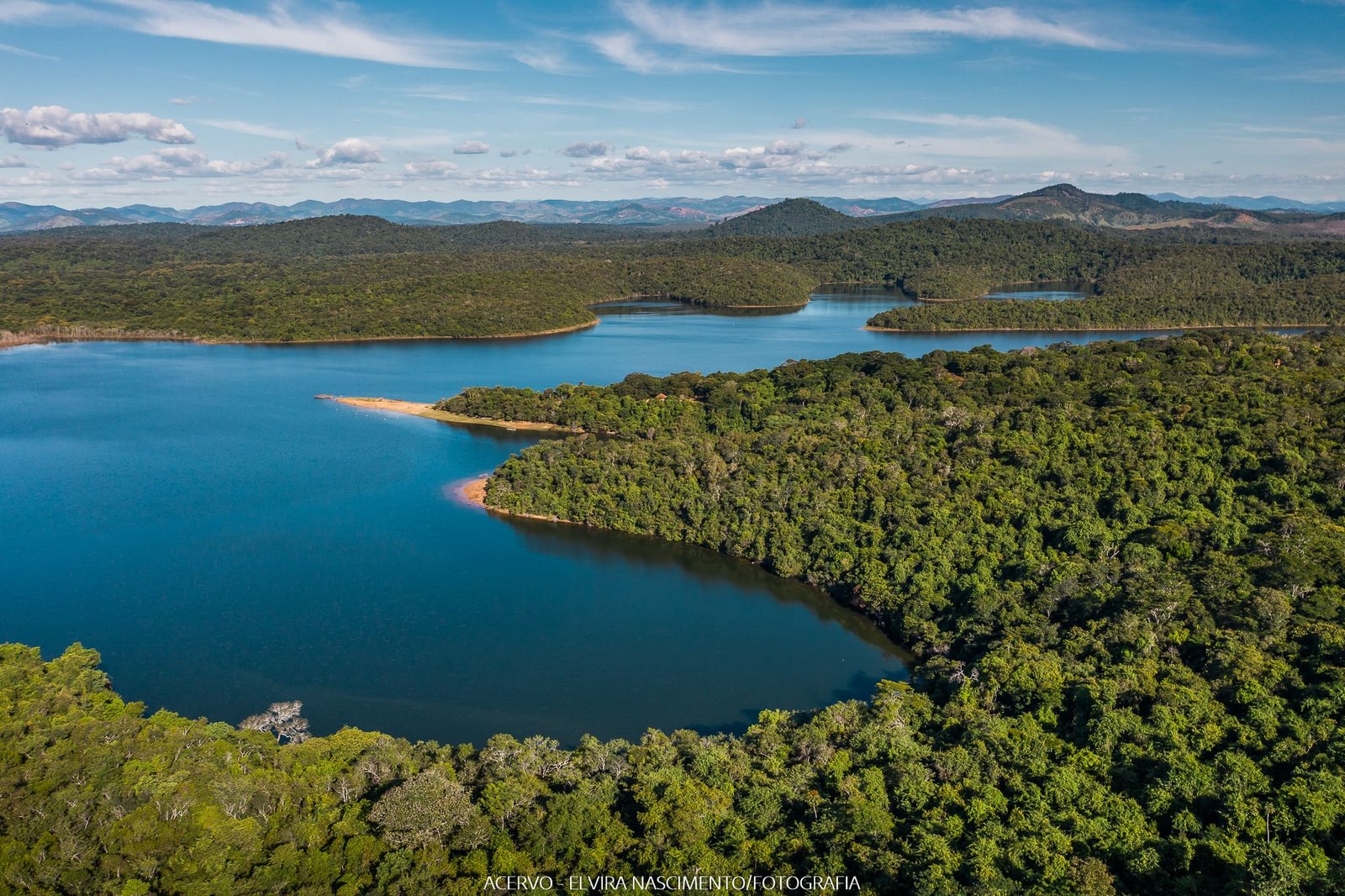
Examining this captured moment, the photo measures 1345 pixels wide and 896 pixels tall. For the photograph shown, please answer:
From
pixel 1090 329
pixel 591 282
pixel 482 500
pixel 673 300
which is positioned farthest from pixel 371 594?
pixel 673 300

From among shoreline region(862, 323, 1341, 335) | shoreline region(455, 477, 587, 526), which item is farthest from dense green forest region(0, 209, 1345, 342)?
shoreline region(455, 477, 587, 526)

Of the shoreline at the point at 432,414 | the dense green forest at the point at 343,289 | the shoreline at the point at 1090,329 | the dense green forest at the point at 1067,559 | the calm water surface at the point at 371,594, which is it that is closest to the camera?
the dense green forest at the point at 1067,559

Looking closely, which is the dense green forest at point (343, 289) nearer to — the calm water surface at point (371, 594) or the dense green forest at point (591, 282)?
the dense green forest at point (591, 282)

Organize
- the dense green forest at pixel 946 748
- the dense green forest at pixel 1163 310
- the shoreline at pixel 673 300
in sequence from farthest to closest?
the shoreline at pixel 673 300, the dense green forest at pixel 1163 310, the dense green forest at pixel 946 748

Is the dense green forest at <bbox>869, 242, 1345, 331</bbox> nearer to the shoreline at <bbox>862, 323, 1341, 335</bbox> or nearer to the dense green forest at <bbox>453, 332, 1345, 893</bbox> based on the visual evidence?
the shoreline at <bbox>862, 323, 1341, 335</bbox>

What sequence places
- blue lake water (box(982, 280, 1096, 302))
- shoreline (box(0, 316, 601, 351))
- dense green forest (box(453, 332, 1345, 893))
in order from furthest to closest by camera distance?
1. blue lake water (box(982, 280, 1096, 302))
2. shoreline (box(0, 316, 601, 351))
3. dense green forest (box(453, 332, 1345, 893))

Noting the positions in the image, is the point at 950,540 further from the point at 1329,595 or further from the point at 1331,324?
the point at 1331,324

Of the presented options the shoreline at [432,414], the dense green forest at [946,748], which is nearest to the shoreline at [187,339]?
the shoreline at [432,414]

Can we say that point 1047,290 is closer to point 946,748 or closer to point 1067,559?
point 1067,559
